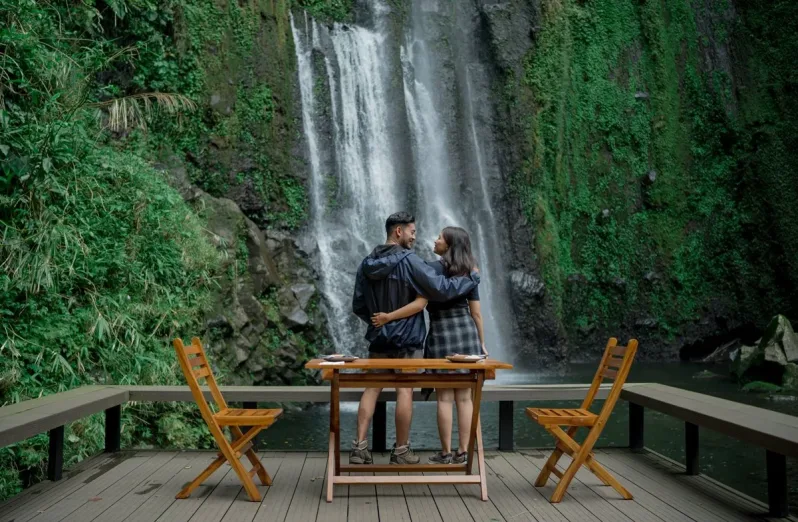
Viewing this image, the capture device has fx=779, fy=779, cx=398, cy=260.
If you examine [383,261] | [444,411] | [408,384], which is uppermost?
[383,261]

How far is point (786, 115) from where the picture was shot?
2075cm

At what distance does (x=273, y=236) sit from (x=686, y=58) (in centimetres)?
1409

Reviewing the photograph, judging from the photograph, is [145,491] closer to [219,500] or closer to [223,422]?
[219,500]

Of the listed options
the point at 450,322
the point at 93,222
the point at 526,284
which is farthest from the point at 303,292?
the point at 450,322

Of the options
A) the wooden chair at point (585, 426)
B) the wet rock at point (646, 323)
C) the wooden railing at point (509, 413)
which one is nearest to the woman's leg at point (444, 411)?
the wooden chair at point (585, 426)

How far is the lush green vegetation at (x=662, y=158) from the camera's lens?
65.9ft

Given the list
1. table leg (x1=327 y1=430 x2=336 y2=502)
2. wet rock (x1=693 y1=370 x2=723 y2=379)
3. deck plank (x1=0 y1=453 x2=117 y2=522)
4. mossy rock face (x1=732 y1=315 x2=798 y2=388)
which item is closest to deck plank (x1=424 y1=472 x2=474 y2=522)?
table leg (x1=327 y1=430 x2=336 y2=502)

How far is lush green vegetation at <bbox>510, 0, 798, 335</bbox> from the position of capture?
20.1m

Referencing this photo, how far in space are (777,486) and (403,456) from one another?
2203mm

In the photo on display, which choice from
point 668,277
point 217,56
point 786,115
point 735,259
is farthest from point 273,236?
point 786,115

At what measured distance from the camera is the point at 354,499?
15.0 ft

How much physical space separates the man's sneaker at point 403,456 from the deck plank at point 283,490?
2.13 ft

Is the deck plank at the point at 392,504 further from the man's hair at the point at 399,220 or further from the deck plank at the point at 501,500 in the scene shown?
the man's hair at the point at 399,220

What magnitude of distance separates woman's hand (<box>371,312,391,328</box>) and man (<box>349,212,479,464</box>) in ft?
0.11
